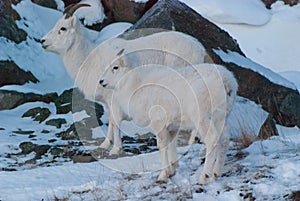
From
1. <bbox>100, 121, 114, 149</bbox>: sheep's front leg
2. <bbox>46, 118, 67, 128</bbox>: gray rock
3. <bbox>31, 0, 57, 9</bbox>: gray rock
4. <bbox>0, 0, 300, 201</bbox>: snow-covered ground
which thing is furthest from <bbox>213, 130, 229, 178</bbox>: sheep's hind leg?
<bbox>31, 0, 57, 9</bbox>: gray rock

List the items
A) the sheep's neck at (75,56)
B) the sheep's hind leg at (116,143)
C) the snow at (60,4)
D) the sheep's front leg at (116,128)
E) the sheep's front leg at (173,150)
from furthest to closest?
1. the snow at (60,4)
2. the sheep's neck at (75,56)
3. the sheep's hind leg at (116,143)
4. the sheep's front leg at (116,128)
5. the sheep's front leg at (173,150)

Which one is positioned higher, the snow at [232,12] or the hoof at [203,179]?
the snow at [232,12]

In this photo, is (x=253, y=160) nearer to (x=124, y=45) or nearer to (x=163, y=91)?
(x=163, y=91)

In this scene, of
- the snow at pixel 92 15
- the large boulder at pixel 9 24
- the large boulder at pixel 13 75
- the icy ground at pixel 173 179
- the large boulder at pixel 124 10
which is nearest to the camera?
the icy ground at pixel 173 179

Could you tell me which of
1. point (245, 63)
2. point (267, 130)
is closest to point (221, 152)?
point (267, 130)

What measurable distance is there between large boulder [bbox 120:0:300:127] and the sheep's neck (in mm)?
2082

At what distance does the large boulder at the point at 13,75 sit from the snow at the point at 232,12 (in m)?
6.58

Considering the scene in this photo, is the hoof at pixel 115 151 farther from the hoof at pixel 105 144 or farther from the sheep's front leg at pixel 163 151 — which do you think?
the sheep's front leg at pixel 163 151

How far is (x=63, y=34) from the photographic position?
812 cm

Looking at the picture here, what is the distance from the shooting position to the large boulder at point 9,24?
1359cm

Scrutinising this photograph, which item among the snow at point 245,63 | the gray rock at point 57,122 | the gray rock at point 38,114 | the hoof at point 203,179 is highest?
the snow at point 245,63

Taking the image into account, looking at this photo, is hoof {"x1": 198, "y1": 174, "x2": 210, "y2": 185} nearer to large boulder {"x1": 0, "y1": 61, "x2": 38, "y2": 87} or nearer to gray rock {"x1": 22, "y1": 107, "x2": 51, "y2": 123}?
gray rock {"x1": 22, "y1": 107, "x2": 51, "y2": 123}

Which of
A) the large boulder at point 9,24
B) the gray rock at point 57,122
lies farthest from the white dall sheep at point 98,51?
the large boulder at point 9,24

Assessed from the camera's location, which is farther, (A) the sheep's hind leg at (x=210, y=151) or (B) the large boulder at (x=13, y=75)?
(B) the large boulder at (x=13, y=75)
